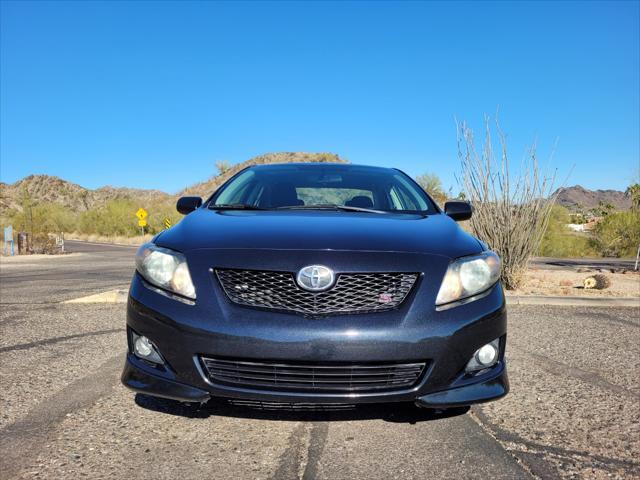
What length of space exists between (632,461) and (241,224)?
7.52 feet

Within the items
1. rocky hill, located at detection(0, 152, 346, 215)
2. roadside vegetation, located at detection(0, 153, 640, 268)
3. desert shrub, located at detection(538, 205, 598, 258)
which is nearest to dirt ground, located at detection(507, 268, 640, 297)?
roadside vegetation, located at detection(0, 153, 640, 268)

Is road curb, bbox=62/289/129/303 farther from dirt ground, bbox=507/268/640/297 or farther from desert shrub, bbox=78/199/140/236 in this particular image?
desert shrub, bbox=78/199/140/236

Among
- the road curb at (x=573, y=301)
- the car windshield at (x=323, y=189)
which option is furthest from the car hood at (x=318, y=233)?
the road curb at (x=573, y=301)

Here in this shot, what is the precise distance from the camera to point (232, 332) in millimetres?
2352

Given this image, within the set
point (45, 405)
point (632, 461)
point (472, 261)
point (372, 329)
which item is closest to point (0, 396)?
point (45, 405)

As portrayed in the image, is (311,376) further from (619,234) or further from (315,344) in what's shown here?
(619,234)

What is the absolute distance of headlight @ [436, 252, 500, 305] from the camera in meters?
2.52

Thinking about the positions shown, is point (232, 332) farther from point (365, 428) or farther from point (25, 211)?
point (25, 211)

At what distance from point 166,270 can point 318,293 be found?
0.79 meters

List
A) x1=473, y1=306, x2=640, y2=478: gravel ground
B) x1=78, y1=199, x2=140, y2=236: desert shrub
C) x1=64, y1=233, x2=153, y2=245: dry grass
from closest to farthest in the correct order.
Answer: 1. x1=473, y1=306, x2=640, y2=478: gravel ground
2. x1=64, y1=233, x2=153, y2=245: dry grass
3. x1=78, y1=199, x2=140, y2=236: desert shrub

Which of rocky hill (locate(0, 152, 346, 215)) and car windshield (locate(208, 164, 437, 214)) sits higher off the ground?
rocky hill (locate(0, 152, 346, 215))

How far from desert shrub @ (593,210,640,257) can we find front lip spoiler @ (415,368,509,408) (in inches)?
1330

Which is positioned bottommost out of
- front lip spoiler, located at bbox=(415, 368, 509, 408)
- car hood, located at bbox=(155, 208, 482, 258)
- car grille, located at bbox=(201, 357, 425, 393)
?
front lip spoiler, located at bbox=(415, 368, 509, 408)

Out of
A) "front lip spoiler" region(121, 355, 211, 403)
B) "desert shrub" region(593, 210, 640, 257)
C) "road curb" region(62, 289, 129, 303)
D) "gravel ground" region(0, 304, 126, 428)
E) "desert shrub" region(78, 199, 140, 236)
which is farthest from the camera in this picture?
"desert shrub" region(78, 199, 140, 236)
